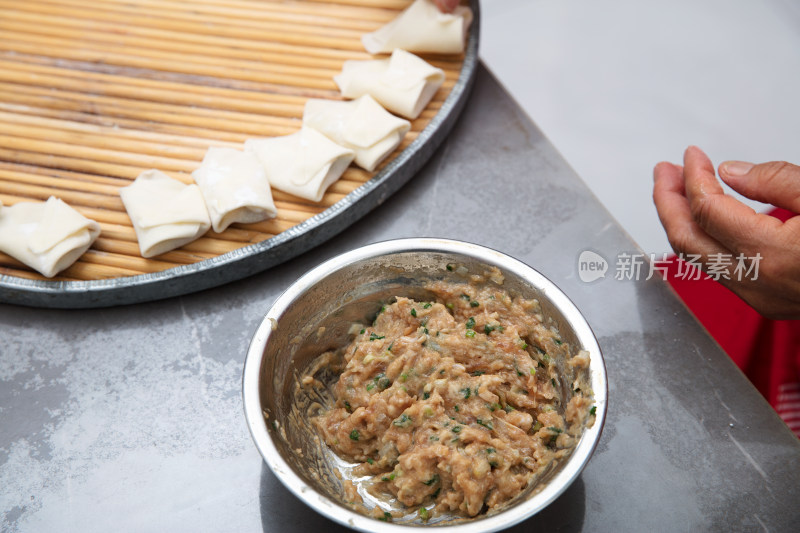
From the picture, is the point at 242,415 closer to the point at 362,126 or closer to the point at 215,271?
the point at 215,271

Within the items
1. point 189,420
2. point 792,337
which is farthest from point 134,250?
point 792,337

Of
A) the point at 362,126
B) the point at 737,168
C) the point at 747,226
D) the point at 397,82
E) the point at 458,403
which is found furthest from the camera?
the point at 397,82

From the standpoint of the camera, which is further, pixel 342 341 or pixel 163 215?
pixel 163 215

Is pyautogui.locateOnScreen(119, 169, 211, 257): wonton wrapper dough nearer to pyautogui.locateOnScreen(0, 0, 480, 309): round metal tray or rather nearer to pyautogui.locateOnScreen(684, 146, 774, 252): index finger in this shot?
pyautogui.locateOnScreen(0, 0, 480, 309): round metal tray

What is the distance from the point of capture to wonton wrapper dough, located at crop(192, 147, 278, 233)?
1.97 metres

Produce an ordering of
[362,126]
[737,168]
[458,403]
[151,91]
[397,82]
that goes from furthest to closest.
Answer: [151,91], [397,82], [362,126], [737,168], [458,403]

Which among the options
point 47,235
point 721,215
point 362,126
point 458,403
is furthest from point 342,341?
point 721,215

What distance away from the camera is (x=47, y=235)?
1.90 m

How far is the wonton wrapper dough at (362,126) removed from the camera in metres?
2.13

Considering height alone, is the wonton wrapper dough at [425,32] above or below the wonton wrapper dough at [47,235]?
above

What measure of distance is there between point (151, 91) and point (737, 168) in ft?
6.48

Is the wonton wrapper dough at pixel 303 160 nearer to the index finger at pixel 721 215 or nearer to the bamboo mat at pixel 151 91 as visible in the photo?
the bamboo mat at pixel 151 91

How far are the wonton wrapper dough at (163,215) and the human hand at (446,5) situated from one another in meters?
Answer: 1.16

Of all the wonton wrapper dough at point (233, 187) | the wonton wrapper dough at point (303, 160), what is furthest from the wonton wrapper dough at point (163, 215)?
the wonton wrapper dough at point (303, 160)
